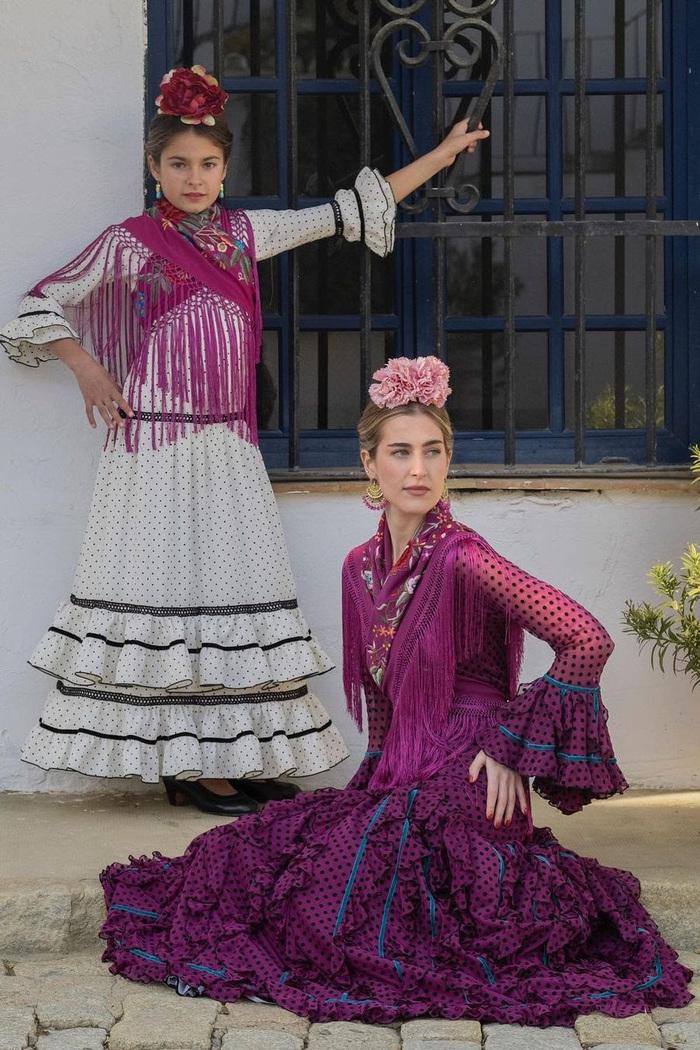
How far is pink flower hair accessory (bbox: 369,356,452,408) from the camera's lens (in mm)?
3447

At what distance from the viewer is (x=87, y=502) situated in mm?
4570

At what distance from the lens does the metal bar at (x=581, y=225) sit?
14.8ft

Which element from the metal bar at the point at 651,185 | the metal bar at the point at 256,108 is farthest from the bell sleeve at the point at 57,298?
the metal bar at the point at 651,185

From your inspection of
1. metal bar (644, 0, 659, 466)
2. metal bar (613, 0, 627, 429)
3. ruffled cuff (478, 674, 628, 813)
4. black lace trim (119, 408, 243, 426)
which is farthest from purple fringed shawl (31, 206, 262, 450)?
ruffled cuff (478, 674, 628, 813)

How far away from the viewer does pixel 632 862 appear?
12.6 ft

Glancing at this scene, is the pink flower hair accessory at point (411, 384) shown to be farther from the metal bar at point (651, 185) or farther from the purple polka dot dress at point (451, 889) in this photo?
the metal bar at point (651, 185)

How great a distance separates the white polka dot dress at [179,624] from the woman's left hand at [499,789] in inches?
40.3

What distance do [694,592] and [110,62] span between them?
2.21 metres

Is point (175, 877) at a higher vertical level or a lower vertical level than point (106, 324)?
lower

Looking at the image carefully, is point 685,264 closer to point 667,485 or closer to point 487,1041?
point 667,485

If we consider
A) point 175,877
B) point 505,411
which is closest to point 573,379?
point 505,411

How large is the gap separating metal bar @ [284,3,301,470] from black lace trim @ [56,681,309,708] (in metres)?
0.70

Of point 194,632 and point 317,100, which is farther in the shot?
point 317,100

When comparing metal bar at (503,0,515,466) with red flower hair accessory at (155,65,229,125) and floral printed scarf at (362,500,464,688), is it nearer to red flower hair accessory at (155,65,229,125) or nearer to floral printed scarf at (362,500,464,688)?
red flower hair accessory at (155,65,229,125)
